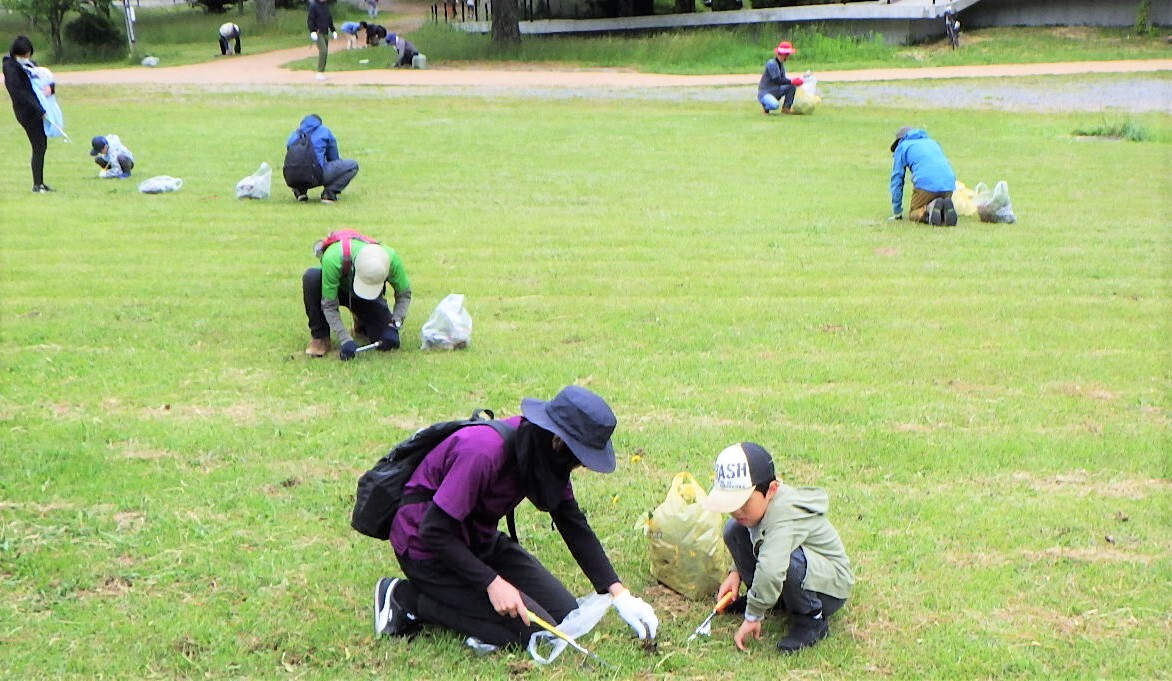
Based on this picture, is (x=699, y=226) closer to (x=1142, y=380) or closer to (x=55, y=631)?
(x=1142, y=380)

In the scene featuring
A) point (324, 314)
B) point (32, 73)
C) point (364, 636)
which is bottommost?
point (364, 636)

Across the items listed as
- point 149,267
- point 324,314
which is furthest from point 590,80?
point 324,314

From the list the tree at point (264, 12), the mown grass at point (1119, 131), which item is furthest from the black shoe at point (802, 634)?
the tree at point (264, 12)

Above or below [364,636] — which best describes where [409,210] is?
above

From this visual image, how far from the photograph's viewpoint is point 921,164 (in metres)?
12.0

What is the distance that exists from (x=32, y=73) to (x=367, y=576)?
1143 centimetres

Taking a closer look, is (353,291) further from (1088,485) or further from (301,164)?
(301,164)

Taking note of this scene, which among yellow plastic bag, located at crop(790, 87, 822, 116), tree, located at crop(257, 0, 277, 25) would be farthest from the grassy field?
tree, located at crop(257, 0, 277, 25)

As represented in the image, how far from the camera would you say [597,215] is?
12.9m

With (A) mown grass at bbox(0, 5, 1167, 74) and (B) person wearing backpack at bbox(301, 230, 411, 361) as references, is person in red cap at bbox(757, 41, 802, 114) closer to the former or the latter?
(A) mown grass at bbox(0, 5, 1167, 74)

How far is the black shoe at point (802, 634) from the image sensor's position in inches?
177

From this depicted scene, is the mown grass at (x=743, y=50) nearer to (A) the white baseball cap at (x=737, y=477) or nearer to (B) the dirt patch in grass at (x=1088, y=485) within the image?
(B) the dirt patch in grass at (x=1088, y=485)

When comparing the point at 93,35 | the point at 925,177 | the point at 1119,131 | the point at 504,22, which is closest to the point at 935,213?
the point at 925,177

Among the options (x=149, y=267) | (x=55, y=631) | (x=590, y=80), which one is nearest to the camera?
(x=55, y=631)
